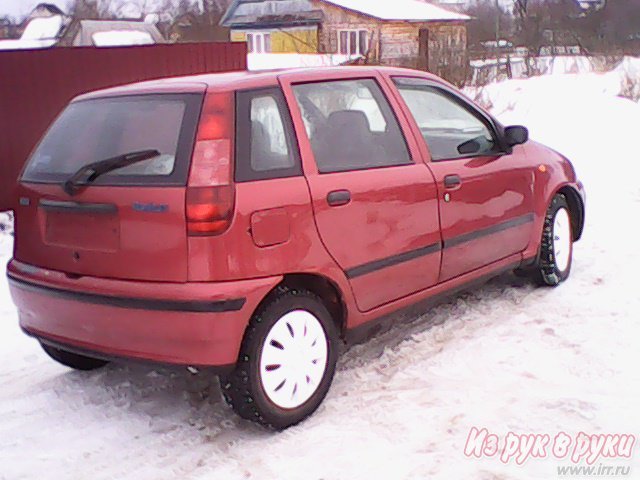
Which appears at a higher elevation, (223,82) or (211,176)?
(223,82)

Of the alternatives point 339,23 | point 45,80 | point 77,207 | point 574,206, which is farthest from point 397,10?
point 77,207

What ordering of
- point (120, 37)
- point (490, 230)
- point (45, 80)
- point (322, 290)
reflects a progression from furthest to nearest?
point (120, 37)
point (45, 80)
point (490, 230)
point (322, 290)

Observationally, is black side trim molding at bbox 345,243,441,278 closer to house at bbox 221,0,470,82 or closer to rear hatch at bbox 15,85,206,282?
rear hatch at bbox 15,85,206,282

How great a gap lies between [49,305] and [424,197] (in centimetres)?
202

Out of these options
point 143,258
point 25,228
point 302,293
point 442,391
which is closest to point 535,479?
point 442,391

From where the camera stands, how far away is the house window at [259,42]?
48656mm

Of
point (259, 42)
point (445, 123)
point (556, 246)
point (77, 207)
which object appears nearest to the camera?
point (77, 207)

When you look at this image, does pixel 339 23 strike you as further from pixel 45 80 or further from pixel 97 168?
pixel 97 168

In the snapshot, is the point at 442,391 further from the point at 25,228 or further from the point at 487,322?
the point at 25,228

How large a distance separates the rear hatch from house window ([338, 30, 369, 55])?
4036 cm

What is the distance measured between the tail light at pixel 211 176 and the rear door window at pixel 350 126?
0.53m

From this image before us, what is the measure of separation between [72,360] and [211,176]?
1707 millimetres

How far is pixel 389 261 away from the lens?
Result: 4.11 meters

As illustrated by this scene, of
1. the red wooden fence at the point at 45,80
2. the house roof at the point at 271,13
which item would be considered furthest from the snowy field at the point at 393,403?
the house roof at the point at 271,13
